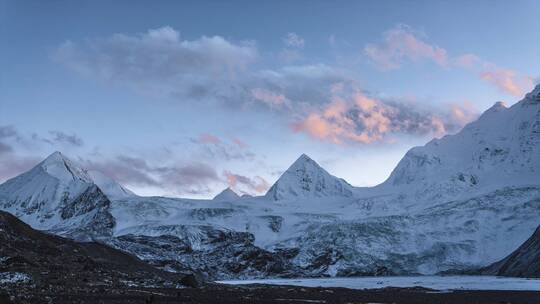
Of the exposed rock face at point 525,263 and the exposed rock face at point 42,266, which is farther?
the exposed rock face at point 525,263

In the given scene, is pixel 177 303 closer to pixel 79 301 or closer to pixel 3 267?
pixel 79 301

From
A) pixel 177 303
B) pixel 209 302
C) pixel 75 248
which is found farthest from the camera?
pixel 75 248

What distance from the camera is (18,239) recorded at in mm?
93000

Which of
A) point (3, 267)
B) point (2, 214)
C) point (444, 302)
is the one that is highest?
point (2, 214)

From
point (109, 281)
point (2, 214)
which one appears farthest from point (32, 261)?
point (2, 214)

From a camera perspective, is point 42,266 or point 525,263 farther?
point 525,263

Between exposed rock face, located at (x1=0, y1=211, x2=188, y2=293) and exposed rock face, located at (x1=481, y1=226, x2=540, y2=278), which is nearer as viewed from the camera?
exposed rock face, located at (x1=0, y1=211, x2=188, y2=293)

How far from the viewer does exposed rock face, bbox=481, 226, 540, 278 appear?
170 metres

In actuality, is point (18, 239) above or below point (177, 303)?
above

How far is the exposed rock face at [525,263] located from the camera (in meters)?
170

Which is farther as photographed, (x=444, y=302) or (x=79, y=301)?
(x=444, y=302)

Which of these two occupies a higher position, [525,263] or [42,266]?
[525,263]

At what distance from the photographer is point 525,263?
178 m

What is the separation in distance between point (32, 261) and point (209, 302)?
29.9 meters
